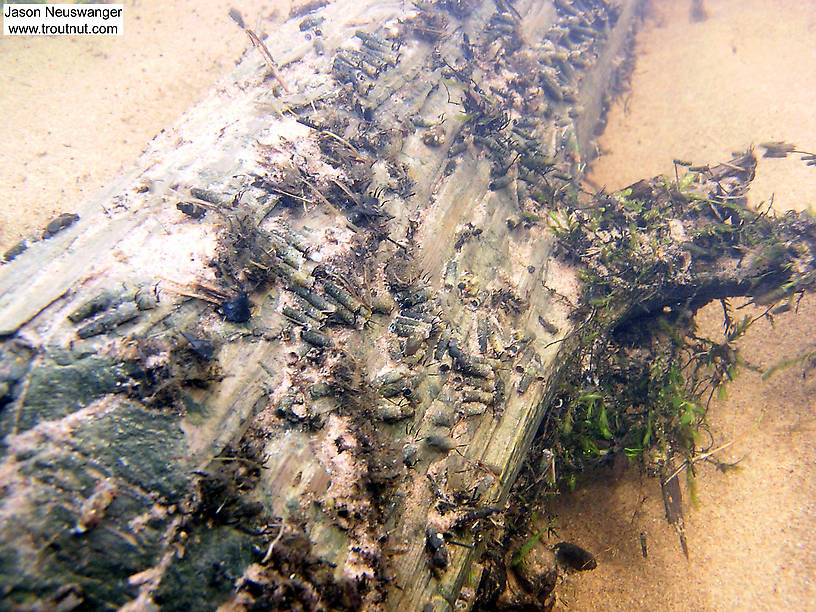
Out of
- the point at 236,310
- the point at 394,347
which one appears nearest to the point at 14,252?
the point at 236,310

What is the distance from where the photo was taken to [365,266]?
4.08 meters

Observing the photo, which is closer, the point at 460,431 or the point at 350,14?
the point at 460,431

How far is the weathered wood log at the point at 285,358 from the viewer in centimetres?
258

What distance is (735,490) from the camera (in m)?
5.00

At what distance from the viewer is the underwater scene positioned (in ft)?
8.95

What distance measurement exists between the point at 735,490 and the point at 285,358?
599cm

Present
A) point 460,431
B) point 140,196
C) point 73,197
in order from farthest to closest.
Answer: point 73,197
point 140,196
point 460,431

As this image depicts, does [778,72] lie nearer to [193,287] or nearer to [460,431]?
[460,431]

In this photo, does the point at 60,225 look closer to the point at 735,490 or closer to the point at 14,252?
the point at 14,252

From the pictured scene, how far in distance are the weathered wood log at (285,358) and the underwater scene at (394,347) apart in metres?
0.02

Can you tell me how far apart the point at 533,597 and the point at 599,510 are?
1511 millimetres

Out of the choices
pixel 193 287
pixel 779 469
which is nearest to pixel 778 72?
pixel 779 469

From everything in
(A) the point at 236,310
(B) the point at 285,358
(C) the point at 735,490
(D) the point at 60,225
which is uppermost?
(D) the point at 60,225

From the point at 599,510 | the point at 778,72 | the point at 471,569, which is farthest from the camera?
the point at 778,72
